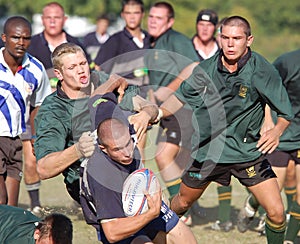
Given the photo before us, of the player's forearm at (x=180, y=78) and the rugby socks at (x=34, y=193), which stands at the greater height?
the player's forearm at (x=180, y=78)

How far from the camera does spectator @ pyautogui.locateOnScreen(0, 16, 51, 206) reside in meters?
7.30

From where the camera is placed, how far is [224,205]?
865 cm

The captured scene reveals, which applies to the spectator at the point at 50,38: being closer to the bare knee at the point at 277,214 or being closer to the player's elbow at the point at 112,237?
the bare knee at the point at 277,214

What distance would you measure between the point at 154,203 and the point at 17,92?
2.58 metres

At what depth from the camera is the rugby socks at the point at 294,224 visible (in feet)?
24.9

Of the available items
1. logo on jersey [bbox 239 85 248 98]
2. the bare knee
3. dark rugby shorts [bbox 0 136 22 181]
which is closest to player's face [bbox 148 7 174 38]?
dark rugby shorts [bbox 0 136 22 181]


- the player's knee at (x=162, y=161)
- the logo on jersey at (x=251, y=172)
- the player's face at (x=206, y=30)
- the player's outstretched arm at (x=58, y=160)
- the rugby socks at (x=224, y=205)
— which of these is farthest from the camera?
the player's face at (x=206, y=30)

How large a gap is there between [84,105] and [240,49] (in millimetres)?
1439

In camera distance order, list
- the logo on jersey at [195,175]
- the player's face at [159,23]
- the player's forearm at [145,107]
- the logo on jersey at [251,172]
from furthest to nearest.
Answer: the player's face at [159,23]
the logo on jersey at [195,175]
the logo on jersey at [251,172]
the player's forearm at [145,107]

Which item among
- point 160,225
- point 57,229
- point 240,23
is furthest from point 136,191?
point 240,23

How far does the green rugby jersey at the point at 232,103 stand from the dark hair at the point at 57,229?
2.13m

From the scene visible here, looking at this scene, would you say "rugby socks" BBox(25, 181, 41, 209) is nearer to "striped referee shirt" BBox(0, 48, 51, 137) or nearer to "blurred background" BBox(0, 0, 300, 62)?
"striped referee shirt" BBox(0, 48, 51, 137)

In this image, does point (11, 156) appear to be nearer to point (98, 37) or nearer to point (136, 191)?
point (136, 191)

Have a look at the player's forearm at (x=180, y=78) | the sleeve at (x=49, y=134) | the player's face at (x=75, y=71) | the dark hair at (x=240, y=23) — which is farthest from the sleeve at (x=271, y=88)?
the player's forearm at (x=180, y=78)
